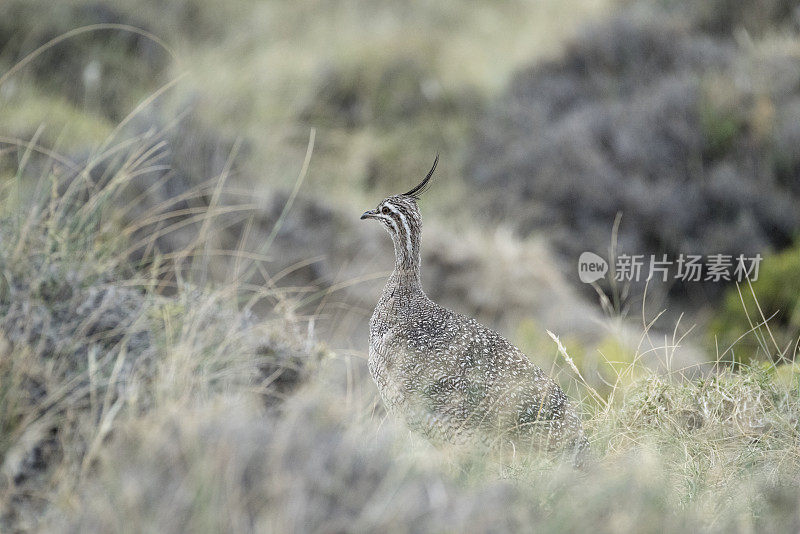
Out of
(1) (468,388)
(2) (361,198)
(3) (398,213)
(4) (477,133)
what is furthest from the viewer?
(4) (477,133)

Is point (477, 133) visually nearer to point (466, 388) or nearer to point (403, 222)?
point (403, 222)

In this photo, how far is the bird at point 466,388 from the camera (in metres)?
3.21

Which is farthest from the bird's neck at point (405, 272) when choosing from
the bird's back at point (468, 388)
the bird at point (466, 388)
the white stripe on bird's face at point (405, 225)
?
the bird's back at point (468, 388)

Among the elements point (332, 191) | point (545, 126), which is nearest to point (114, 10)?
point (332, 191)

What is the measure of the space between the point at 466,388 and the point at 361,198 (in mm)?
6817

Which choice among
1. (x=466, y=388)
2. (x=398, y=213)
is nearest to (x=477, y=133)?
(x=398, y=213)

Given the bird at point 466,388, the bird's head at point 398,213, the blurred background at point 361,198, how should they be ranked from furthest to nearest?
the bird's head at point 398,213 → the bird at point 466,388 → the blurred background at point 361,198

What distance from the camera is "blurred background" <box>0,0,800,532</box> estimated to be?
2600 mm

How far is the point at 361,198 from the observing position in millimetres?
9953

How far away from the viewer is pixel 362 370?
6.20 metres

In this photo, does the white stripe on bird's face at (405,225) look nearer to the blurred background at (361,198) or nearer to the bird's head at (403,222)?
the bird's head at (403,222)

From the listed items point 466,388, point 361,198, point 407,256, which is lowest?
point 361,198

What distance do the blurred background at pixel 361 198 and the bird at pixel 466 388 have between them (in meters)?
0.23

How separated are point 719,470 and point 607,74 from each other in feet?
35.3
